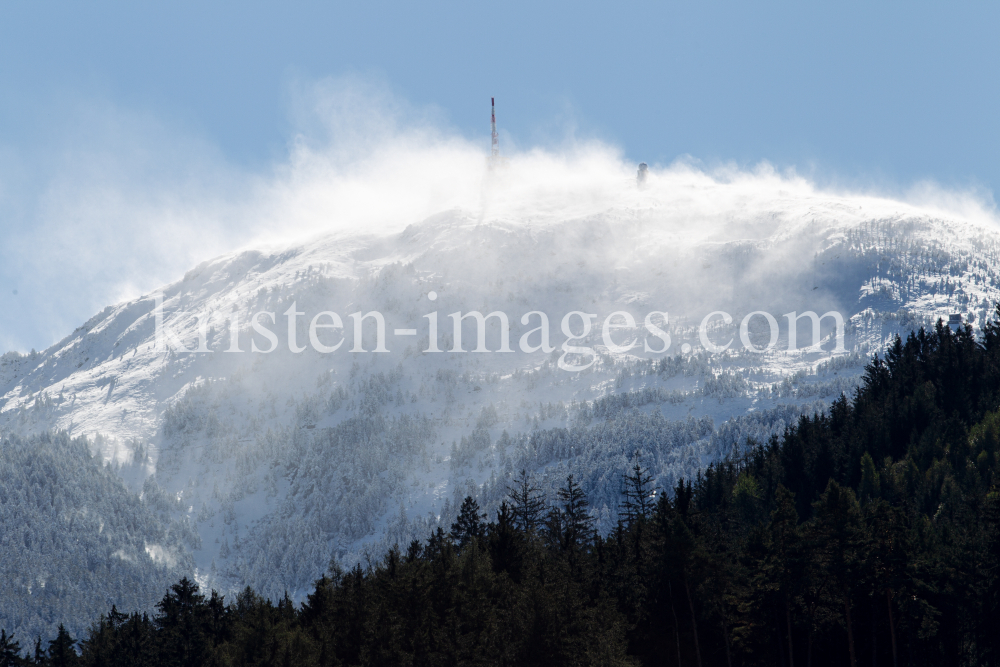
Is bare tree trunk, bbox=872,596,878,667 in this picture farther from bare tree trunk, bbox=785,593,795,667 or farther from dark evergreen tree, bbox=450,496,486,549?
dark evergreen tree, bbox=450,496,486,549

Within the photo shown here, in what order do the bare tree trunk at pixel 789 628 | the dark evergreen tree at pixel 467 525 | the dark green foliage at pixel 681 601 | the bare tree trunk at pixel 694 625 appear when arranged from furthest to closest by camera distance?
the dark evergreen tree at pixel 467 525 < the bare tree trunk at pixel 789 628 < the bare tree trunk at pixel 694 625 < the dark green foliage at pixel 681 601

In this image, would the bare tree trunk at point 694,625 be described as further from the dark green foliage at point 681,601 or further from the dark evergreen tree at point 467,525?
the dark evergreen tree at point 467,525

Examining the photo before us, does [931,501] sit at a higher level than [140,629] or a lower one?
higher

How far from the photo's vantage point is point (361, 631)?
51.4 m

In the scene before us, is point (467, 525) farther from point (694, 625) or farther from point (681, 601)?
point (694, 625)

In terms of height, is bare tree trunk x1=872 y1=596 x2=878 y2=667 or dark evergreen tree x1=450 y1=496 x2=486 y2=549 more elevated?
dark evergreen tree x1=450 y1=496 x2=486 y2=549

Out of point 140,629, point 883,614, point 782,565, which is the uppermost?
point 782,565

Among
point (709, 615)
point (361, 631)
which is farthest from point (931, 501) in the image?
point (361, 631)

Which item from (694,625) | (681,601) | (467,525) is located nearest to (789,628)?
(694,625)

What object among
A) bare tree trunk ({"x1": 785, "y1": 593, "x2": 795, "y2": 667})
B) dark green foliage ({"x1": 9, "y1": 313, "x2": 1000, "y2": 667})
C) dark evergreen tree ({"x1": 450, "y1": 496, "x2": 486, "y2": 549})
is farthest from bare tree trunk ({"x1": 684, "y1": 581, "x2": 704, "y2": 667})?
dark evergreen tree ({"x1": 450, "y1": 496, "x2": 486, "y2": 549})

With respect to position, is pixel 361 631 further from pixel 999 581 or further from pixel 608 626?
pixel 999 581

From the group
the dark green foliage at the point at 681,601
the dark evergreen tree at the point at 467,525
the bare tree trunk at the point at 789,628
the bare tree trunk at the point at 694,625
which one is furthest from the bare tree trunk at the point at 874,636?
the dark evergreen tree at the point at 467,525

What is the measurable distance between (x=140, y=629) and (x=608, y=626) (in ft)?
137

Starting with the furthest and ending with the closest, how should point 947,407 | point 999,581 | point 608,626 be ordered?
point 947,407
point 999,581
point 608,626
